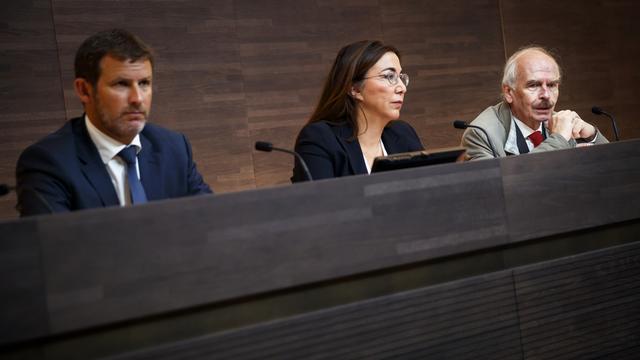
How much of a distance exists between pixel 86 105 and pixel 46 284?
1129 millimetres

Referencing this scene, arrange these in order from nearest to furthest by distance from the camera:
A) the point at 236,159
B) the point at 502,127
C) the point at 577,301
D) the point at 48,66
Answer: the point at 577,301 < the point at 502,127 < the point at 48,66 < the point at 236,159

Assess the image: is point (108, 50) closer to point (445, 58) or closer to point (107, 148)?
point (107, 148)

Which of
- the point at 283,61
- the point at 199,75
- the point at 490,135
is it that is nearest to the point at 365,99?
the point at 490,135

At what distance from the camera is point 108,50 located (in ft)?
9.36

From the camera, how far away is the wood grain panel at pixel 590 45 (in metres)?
6.51

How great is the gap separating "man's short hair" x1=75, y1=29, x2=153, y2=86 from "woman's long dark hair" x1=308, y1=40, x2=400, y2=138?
0.98 m

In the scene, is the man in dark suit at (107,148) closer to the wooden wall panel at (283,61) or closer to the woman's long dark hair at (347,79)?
the woman's long dark hair at (347,79)

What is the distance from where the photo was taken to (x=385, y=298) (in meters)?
2.35

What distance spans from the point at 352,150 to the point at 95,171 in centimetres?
111

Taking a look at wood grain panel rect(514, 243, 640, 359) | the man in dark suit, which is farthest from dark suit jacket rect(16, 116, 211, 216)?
wood grain panel rect(514, 243, 640, 359)

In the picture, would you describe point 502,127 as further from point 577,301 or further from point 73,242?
point 73,242

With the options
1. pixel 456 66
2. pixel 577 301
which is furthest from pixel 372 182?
pixel 456 66

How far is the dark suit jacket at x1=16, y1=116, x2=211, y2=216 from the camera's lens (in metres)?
2.68

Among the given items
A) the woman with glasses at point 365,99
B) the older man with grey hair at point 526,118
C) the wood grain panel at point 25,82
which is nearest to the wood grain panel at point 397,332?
the woman with glasses at point 365,99
